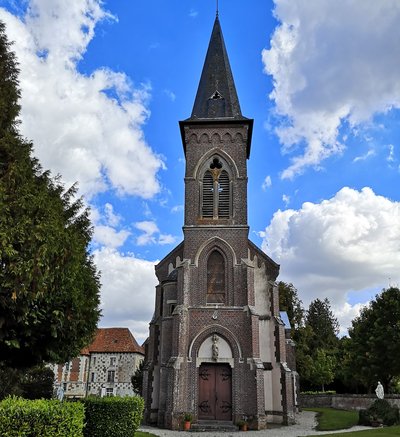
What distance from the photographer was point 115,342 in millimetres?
52500

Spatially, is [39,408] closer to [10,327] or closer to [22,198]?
[10,327]

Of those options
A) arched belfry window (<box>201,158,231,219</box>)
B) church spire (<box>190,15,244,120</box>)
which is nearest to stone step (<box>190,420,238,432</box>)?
arched belfry window (<box>201,158,231,219</box>)

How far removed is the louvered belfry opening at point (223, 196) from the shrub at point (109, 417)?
44.8 feet

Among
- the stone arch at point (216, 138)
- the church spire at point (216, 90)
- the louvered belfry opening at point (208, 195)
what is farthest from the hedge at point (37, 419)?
the church spire at point (216, 90)

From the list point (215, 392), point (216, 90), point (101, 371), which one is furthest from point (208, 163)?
point (101, 371)

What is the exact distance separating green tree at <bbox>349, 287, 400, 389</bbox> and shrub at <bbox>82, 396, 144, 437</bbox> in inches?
1087

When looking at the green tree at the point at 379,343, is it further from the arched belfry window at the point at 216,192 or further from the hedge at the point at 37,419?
the hedge at the point at 37,419

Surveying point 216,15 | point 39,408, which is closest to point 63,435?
point 39,408

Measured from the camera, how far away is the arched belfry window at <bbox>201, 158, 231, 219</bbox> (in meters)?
26.1

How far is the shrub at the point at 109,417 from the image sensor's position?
45.7 feet

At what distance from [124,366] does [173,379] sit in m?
31.0

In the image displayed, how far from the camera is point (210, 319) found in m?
23.4

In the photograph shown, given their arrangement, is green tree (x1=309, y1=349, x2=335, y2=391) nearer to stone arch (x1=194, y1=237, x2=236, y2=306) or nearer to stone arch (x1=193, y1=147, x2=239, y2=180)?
stone arch (x1=194, y1=237, x2=236, y2=306)

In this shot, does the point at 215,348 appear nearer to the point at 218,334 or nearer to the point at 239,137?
the point at 218,334
